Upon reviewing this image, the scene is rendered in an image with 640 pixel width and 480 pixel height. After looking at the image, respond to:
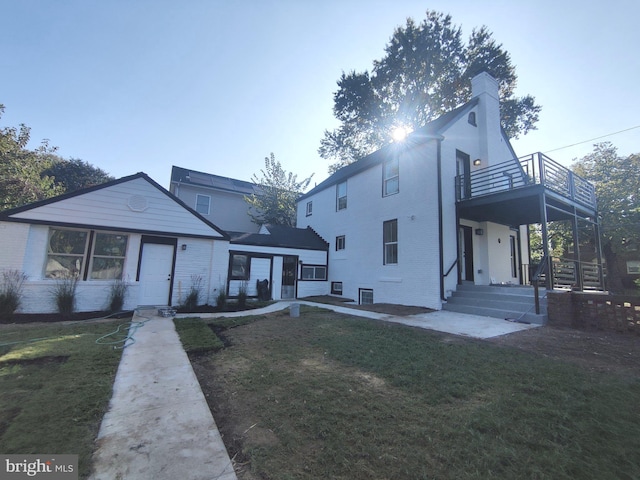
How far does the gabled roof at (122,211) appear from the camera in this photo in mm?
8062

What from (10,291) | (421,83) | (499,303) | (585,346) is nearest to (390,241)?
(499,303)

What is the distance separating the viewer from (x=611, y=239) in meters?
19.2

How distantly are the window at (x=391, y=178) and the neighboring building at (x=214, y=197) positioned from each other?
41.7ft

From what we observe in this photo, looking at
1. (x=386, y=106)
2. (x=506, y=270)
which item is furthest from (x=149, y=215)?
(x=386, y=106)

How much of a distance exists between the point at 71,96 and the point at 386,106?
60.7 feet

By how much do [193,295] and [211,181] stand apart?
47.9 ft

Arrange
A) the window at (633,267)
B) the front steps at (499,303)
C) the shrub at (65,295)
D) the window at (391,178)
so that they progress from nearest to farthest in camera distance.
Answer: the front steps at (499,303), the shrub at (65,295), the window at (391,178), the window at (633,267)

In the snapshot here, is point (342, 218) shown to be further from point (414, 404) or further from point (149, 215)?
point (414, 404)

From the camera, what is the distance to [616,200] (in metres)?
19.4

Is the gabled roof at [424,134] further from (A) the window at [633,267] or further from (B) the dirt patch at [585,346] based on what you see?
(A) the window at [633,267]

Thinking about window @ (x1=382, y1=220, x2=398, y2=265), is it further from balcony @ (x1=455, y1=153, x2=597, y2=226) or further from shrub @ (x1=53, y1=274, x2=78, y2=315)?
shrub @ (x1=53, y1=274, x2=78, y2=315)

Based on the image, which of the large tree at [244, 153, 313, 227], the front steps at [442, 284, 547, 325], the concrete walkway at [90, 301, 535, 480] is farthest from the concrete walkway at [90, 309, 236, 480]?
the large tree at [244, 153, 313, 227]

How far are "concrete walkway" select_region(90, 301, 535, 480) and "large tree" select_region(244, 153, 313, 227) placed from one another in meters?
16.6

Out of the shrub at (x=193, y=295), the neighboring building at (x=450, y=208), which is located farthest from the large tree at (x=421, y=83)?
the shrub at (x=193, y=295)
